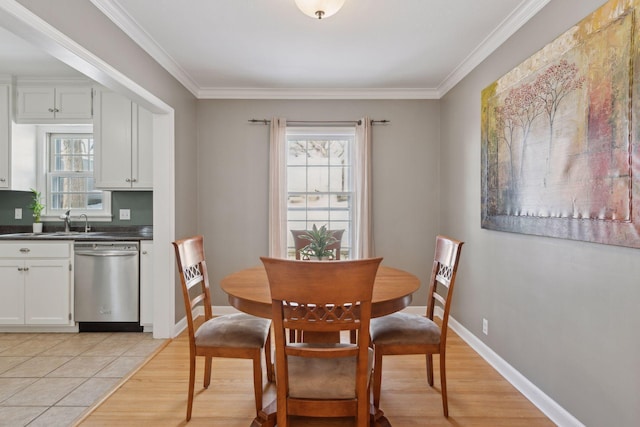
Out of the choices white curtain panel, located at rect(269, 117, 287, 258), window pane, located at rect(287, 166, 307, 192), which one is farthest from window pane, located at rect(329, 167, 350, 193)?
white curtain panel, located at rect(269, 117, 287, 258)

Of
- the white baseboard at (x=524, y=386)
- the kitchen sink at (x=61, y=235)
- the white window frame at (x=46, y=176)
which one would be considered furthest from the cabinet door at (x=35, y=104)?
the white baseboard at (x=524, y=386)

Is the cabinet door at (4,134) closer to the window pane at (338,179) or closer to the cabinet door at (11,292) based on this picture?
the cabinet door at (11,292)

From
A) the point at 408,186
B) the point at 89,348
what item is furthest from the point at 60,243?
the point at 408,186

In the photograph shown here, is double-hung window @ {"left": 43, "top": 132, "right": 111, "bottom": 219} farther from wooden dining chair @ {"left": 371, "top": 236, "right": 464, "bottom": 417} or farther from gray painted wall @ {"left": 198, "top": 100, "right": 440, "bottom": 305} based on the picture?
wooden dining chair @ {"left": 371, "top": 236, "right": 464, "bottom": 417}

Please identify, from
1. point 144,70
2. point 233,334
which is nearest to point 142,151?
point 144,70

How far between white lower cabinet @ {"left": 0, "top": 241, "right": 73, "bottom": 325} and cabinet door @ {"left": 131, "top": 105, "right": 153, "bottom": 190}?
0.89 metres

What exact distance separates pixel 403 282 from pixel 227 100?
9.99 feet

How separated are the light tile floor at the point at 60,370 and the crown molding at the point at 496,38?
377 cm

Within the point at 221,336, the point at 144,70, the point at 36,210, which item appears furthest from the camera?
the point at 36,210

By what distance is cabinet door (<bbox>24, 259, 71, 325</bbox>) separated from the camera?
3.41 meters

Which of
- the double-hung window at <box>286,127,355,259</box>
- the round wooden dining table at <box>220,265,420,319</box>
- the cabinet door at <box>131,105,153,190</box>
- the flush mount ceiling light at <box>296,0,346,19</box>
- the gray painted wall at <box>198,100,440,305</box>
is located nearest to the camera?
the round wooden dining table at <box>220,265,420,319</box>

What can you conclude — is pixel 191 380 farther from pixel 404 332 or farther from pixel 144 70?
pixel 144 70

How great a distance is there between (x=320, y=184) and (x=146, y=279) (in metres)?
2.12

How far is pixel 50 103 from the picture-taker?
12.4 ft
